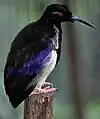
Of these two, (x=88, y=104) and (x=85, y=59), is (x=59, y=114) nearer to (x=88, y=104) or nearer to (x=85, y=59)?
(x=88, y=104)

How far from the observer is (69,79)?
2.63 metres

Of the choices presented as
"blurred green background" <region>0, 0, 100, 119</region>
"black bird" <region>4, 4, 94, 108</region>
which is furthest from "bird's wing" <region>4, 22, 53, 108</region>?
"blurred green background" <region>0, 0, 100, 119</region>

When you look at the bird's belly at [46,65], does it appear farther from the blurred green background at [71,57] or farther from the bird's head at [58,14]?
the blurred green background at [71,57]

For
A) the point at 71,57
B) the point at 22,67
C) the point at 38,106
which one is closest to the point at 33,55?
the point at 22,67

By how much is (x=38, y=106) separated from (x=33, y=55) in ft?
0.55

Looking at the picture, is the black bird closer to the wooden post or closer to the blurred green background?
the wooden post

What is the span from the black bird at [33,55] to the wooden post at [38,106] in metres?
0.03

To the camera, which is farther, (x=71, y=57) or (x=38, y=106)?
(x=71, y=57)

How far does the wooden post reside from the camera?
1.65 meters

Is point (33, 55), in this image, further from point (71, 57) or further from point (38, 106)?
point (71, 57)

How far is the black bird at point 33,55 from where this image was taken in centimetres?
161

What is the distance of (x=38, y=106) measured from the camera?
1.65 m

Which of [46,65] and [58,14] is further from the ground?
[58,14]

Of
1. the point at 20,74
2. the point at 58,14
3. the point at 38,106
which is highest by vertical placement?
the point at 58,14
